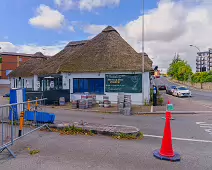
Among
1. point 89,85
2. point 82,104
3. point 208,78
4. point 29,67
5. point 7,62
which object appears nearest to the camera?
point 82,104

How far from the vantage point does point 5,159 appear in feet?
16.2

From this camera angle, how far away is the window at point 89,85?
18.0 m

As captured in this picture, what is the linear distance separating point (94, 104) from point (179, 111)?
23.5ft

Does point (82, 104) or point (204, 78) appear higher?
point (204, 78)

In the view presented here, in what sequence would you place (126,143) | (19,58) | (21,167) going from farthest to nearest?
(19,58)
(126,143)
(21,167)

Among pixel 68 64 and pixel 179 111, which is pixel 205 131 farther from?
pixel 68 64

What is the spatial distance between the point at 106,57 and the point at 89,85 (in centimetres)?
314

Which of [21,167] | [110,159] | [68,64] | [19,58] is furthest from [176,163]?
[19,58]

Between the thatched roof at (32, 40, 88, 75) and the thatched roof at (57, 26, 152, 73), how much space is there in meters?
2.12

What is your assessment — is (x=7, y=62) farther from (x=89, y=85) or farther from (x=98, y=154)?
(x=98, y=154)

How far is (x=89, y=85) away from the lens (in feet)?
60.7

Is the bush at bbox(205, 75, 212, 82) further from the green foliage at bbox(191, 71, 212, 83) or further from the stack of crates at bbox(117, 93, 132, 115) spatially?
the stack of crates at bbox(117, 93, 132, 115)

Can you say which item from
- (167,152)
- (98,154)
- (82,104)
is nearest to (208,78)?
(82,104)

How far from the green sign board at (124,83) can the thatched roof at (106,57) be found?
2.18 feet
